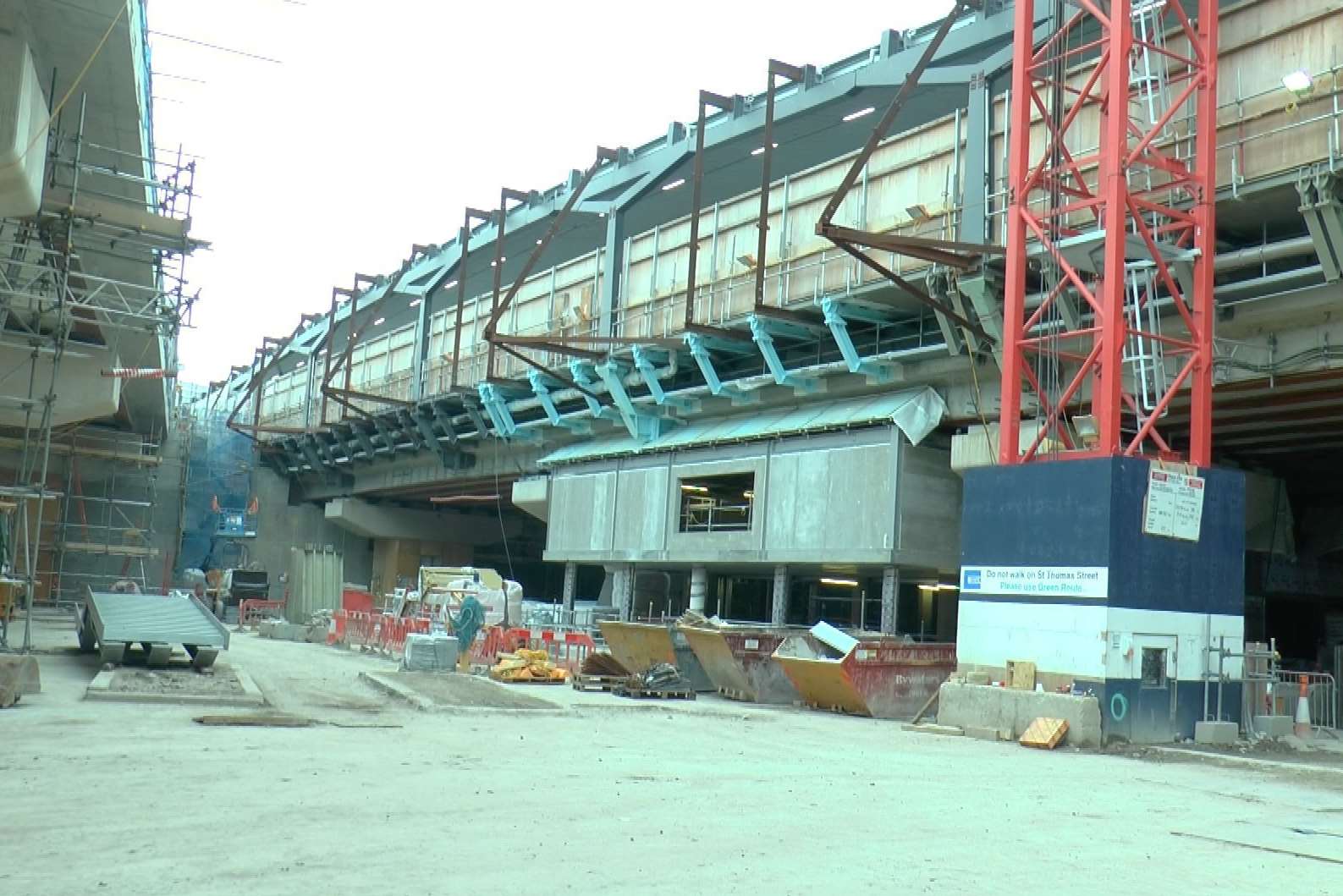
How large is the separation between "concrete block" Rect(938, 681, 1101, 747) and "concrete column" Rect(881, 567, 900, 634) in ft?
22.4

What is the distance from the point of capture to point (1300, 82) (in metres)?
19.0

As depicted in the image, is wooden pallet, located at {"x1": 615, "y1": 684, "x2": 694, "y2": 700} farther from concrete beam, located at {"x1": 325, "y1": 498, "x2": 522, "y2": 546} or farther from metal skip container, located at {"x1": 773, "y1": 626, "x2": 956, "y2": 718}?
concrete beam, located at {"x1": 325, "y1": 498, "x2": 522, "y2": 546}

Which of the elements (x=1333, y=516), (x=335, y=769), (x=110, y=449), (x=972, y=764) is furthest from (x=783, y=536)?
(x=110, y=449)

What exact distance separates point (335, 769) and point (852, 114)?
23.3 m

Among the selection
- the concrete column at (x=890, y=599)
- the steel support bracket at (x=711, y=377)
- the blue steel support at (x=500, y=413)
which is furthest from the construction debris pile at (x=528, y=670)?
the blue steel support at (x=500, y=413)

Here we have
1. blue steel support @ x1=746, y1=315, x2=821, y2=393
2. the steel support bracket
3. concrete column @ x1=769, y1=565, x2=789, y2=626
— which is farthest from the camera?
the steel support bracket

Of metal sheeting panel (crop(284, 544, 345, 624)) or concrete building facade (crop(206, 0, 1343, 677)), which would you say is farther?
metal sheeting panel (crop(284, 544, 345, 624))

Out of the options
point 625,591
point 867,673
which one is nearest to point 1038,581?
point 867,673

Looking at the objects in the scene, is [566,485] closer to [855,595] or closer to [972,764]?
[855,595]

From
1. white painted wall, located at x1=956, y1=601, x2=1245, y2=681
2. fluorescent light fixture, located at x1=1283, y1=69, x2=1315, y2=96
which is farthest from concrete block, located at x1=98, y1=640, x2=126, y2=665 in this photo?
fluorescent light fixture, located at x1=1283, y1=69, x2=1315, y2=96

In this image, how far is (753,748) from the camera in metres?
15.3

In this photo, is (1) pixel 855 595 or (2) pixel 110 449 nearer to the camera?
(1) pixel 855 595

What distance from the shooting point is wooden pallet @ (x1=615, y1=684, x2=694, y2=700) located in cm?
2334

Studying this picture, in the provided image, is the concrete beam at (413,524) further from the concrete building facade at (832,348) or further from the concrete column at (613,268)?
the concrete column at (613,268)
